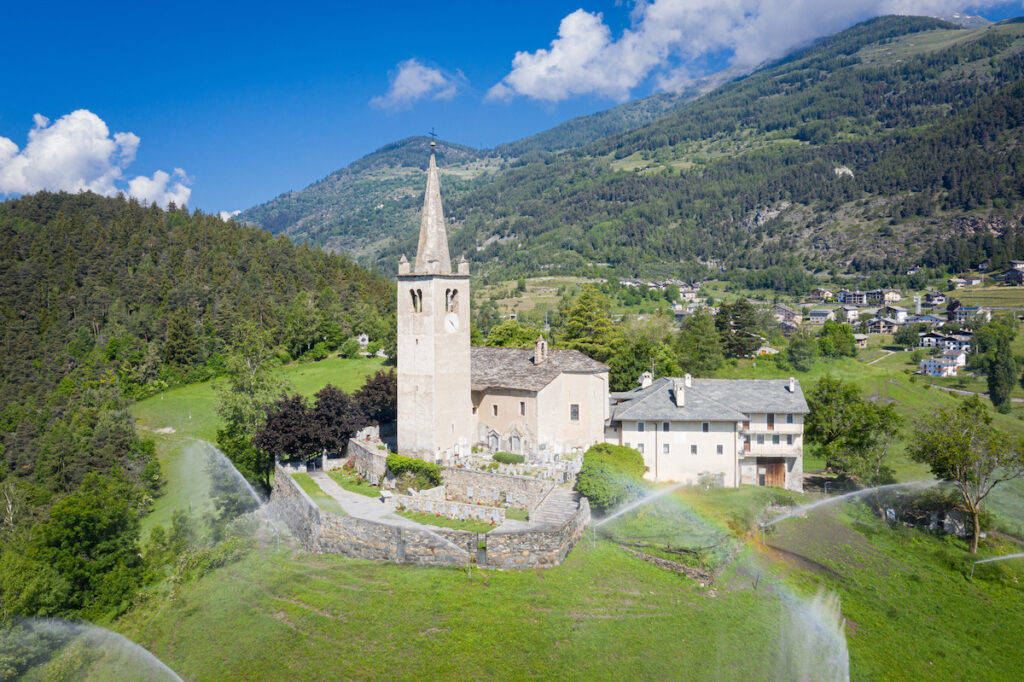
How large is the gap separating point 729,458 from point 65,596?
35878 millimetres

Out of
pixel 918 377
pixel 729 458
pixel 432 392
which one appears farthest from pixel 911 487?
A: pixel 918 377

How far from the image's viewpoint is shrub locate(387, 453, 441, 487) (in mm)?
35438

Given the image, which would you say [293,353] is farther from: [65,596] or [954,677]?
[954,677]

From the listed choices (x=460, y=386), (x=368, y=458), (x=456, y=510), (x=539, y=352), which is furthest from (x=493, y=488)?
(x=539, y=352)

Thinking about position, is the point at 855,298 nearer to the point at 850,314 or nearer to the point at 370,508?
the point at 850,314

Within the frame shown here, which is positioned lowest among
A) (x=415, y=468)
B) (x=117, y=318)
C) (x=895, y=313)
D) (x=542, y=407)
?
(x=415, y=468)

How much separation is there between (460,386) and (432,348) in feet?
11.1

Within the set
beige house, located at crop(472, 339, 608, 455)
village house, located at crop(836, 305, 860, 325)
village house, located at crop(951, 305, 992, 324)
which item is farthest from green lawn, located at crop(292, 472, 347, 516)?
village house, located at crop(836, 305, 860, 325)

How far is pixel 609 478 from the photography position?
3134 centimetres

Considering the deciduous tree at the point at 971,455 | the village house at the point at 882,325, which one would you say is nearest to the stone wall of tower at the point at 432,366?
the deciduous tree at the point at 971,455

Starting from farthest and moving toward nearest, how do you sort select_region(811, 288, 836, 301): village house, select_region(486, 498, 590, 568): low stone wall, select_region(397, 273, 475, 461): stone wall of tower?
select_region(811, 288, 836, 301): village house, select_region(397, 273, 475, 461): stone wall of tower, select_region(486, 498, 590, 568): low stone wall

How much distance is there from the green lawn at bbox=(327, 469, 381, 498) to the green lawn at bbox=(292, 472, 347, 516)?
1.51 metres

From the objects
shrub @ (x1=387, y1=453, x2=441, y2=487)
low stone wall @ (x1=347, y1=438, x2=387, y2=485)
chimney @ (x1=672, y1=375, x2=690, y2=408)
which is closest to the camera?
shrub @ (x1=387, y1=453, x2=441, y2=487)

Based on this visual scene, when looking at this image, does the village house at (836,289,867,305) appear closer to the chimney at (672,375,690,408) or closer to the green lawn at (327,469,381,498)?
the chimney at (672,375,690,408)
